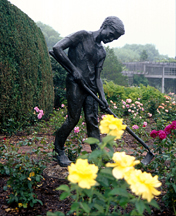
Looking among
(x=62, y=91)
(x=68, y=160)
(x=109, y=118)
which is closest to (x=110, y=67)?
(x=62, y=91)

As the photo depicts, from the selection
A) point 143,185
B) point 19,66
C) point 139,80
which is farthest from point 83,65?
point 139,80

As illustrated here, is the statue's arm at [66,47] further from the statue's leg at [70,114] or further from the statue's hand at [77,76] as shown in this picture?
the statue's leg at [70,114]

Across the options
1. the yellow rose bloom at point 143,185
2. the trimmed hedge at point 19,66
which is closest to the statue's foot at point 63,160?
the yellow rose bloom at point 143,185

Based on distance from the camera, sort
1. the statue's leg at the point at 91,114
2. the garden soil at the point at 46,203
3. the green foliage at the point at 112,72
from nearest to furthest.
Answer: the garden soil at the point at 46,203 → the statue's leg at the point at 91,114 → the green foliage at the point at 112,72

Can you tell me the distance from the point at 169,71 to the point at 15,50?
94.3 ft

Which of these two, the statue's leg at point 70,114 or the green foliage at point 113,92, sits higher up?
the green foliage at point 113,92

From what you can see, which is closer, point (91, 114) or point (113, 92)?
point (91, 114)

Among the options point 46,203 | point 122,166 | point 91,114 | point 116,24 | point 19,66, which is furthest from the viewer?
point 19,66

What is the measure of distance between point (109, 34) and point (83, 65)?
509 millimetres

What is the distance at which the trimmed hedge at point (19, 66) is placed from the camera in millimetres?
4832

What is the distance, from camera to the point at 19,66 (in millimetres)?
5367

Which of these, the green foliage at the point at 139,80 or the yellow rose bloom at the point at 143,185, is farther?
the green foliage at the point at 139,80

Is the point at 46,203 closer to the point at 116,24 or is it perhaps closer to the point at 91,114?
the point at 91,114

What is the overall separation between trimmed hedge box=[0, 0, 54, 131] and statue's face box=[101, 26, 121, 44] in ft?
9.14
